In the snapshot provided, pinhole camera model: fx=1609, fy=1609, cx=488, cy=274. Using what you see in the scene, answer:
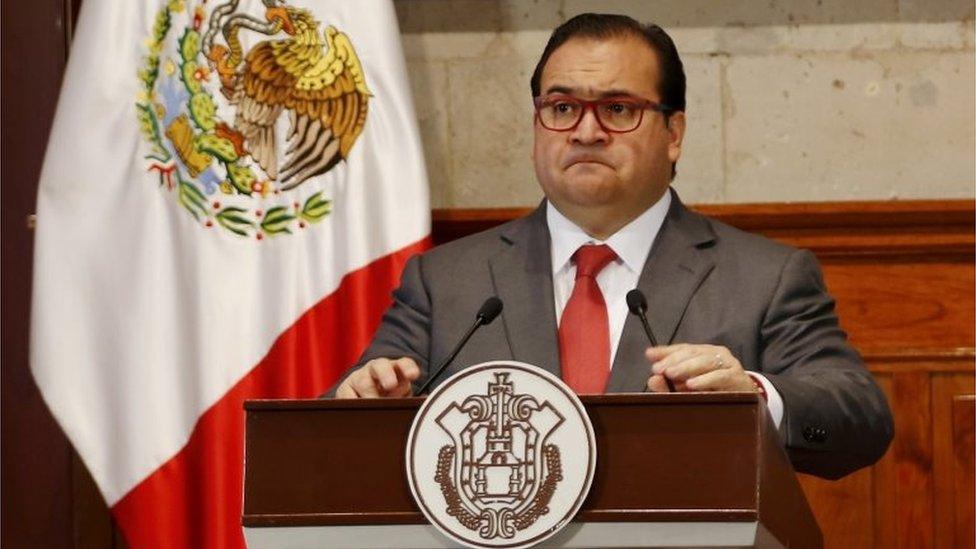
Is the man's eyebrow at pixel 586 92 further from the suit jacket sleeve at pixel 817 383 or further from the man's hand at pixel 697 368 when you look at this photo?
the man's hand at pixel 697 368

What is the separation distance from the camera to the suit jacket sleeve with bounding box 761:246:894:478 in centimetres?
260

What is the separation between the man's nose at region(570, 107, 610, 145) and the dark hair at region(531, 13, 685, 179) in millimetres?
155

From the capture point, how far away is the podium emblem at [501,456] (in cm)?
200

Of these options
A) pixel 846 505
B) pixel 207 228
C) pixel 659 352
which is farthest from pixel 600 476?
pixel 846 505

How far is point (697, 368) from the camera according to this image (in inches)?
87.7

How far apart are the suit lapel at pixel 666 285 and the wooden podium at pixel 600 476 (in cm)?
64

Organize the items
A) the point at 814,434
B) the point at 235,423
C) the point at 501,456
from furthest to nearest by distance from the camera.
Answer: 1. the point at 235,423
2. the point at 814,434
3. the point at 501,456

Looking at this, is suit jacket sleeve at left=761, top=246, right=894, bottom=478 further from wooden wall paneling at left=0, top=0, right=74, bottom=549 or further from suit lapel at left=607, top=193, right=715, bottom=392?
wooden wall paneling at left=0, top=0, right=74, bottom=549

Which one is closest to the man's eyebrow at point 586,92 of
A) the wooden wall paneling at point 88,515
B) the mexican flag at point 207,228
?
the mexican flag at point 207,228

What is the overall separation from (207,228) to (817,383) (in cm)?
166

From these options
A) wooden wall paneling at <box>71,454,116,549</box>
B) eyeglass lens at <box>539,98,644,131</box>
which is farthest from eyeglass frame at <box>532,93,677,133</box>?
wooden wall paneling at <box>71,454,116,549</box>

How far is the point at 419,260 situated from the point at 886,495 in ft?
5.26

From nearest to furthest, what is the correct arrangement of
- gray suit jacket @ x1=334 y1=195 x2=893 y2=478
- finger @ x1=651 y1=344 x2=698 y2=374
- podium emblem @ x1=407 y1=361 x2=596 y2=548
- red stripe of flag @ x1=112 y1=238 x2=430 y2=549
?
podium emblem @ x1=407 y1=361 x2=596 y2=548 → finger @ x1=651 y1=344 x2=698 y2=374 → gray suit jacket @ x1=334 y1=195 x2=893 y2=478 → red stripe of flag @ x1=112 y1=238 x2=430 y2=549

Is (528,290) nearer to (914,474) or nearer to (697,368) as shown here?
(697,368)
